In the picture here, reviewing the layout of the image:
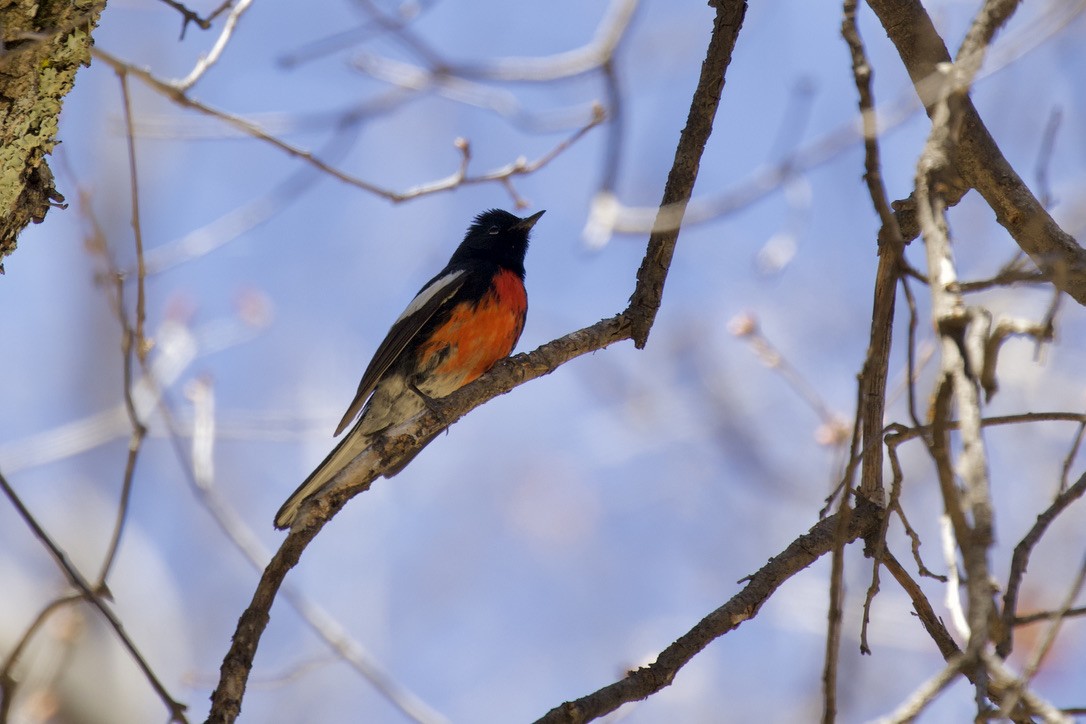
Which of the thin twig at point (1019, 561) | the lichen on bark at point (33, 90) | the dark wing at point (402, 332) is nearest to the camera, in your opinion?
the thin twig at point (1019, 561)

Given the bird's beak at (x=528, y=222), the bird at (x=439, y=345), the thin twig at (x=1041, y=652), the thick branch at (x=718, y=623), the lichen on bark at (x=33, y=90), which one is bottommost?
the thin twig at (x=1041, y=652)

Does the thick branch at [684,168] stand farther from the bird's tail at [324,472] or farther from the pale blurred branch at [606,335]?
the bird's tail at [324,472]

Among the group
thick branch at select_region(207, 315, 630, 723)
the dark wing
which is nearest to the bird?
the dark wing

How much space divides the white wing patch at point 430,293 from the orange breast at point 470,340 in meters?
0.19

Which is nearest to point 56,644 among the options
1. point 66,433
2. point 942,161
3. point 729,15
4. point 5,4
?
point 66,433

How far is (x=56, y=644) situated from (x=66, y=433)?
1917 millimetres

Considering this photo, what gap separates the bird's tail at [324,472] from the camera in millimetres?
3967

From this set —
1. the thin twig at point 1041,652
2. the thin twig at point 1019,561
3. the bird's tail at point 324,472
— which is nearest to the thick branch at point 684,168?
the thin twig at point 1019,561

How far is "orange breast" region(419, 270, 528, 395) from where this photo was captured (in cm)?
514

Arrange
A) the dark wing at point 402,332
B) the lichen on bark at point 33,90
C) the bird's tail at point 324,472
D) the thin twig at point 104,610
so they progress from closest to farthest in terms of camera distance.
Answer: the thin twig at point 104,610, the lichen on bark at point 33,90, the bird's tail at point 324,472, the dark wing at point 402,332

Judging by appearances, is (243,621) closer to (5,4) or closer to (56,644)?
(5,4)

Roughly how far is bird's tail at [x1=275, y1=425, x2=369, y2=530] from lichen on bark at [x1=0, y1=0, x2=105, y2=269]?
1856mm

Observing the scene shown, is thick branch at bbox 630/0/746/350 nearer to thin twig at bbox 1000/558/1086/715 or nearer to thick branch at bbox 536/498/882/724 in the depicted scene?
thick branch at bbox 536/498/882/724

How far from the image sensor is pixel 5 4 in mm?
2045
